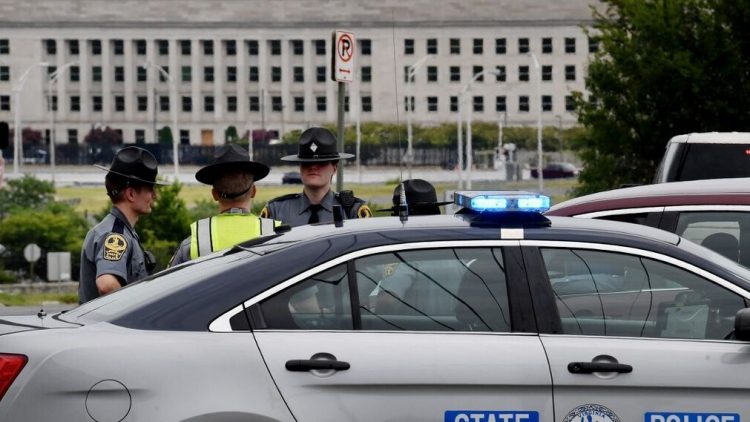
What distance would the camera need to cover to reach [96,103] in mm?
143750

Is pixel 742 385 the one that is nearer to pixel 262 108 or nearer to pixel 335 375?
pixel 335 375

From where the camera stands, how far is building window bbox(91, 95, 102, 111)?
143 metres

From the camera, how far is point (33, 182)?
82.2 metres

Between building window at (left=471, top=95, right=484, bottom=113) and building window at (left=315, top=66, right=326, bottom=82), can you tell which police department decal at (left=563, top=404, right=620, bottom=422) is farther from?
building window at (left=315, top=66, right=326, bottom=82)

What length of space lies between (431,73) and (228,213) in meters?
134

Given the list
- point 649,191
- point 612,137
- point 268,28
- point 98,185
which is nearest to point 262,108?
point 268,28

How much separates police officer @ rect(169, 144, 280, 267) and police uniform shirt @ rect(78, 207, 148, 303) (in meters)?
0.17

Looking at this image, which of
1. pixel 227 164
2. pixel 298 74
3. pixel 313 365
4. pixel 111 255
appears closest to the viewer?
pixel 313 365

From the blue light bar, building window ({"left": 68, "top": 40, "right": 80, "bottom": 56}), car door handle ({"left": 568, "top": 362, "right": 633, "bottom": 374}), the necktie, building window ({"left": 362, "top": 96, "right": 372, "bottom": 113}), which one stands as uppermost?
building window ({"left": 68, "top": 40, "right": 80, "bottom": 56})

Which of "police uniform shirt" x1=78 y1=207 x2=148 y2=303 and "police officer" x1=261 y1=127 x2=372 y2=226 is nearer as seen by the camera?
"police uniform shirt" x1=78 y1=207 x2=148 y2=303

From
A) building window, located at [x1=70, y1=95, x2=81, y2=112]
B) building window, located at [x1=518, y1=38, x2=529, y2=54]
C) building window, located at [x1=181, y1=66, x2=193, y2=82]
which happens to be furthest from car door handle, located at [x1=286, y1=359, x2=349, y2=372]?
building window, located at [x1=70, y1=95, x2=81, y2=112]

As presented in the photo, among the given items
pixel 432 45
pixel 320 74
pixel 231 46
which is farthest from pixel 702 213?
pixel 231 46

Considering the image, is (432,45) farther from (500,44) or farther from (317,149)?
(317,149)

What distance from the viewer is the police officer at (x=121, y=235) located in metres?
6.67
